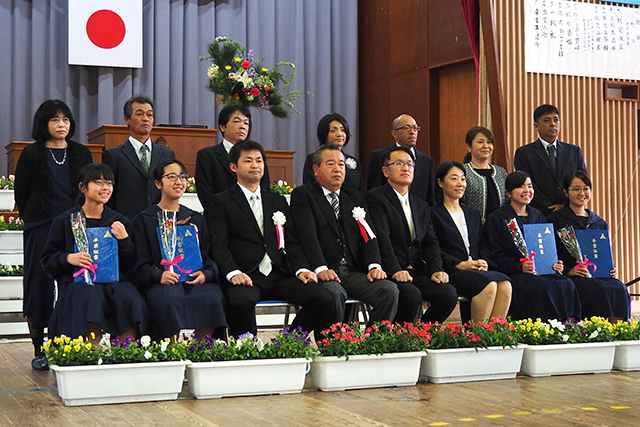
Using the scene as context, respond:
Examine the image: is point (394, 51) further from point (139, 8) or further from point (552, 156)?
point (552, 156)

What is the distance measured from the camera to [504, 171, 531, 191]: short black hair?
13.9ft

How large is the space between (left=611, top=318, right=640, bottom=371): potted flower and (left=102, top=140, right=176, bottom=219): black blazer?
→ 7.73 ft

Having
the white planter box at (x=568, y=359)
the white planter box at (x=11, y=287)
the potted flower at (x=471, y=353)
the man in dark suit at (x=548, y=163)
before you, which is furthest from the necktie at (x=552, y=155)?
the white planter box at (x=11, y=287)

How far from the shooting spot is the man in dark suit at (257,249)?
3.55 meters

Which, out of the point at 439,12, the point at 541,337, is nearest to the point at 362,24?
the point at 439,12

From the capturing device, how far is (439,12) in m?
8.40

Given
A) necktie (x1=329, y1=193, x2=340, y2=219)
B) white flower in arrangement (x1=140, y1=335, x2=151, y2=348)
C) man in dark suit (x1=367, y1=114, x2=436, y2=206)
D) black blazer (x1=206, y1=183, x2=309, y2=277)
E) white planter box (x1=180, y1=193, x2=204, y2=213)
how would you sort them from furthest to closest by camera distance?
white planter box (x1=180, y1=193, x2=204, y2=213) < man in dark suit (x1=367, y1=114, x2=436, y2=206) < necktie (x1=329, y1=193, x2=340, y2=219) < black blazer (x1=206, y1=183, x2=309, y2=277) < white flower in arrangement (x1=140, y1=335, x2=151, y2=348)

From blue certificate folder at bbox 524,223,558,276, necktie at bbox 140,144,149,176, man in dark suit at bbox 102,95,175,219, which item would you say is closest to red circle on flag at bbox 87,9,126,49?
man in dark suit at bbox 102,95,175,219

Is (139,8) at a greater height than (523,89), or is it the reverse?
(139,8)

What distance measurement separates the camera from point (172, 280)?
3.45m

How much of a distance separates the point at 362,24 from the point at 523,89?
426cm

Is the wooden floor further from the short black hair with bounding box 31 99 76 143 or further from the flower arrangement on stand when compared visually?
the flower arrangement on stand

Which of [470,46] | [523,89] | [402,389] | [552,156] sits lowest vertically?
[402,389]

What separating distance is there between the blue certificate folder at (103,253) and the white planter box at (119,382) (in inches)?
21.2
